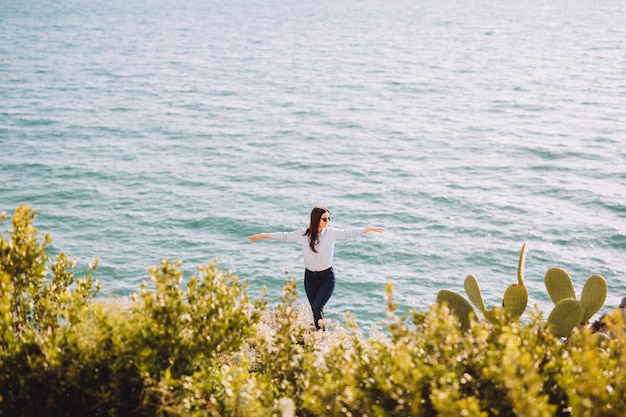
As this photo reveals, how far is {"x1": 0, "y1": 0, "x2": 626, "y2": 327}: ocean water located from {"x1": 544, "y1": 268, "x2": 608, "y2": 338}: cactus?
35.8ft

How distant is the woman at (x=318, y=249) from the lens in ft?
38.7

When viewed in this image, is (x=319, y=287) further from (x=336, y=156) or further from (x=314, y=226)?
(x=336, y=156)

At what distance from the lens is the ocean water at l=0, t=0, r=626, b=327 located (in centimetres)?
2875

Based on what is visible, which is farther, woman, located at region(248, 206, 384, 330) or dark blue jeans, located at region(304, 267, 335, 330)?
dark blue jeans, located at region(304, 267, 335, 330)

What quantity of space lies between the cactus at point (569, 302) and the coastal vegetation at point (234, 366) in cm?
272

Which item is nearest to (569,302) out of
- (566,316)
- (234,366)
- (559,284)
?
(566,316)

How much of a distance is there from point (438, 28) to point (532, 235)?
73.6 m

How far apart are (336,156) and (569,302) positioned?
32.2 meters

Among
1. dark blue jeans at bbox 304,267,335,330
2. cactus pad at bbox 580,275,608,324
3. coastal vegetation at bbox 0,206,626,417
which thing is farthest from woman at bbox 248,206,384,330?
coastal vegetation at bbox 0,206,626,417

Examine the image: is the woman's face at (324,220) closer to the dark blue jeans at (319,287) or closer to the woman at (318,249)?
the woman at (318,249)

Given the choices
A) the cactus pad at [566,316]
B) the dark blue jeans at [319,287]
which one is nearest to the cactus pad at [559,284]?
the cactus pad at [566,316]

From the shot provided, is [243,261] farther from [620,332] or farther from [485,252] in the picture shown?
[620,332]

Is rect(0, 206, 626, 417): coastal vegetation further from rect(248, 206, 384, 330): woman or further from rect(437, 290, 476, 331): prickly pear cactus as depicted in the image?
rect(248, 206, 384, 330): woman

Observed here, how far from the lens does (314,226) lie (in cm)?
1178
